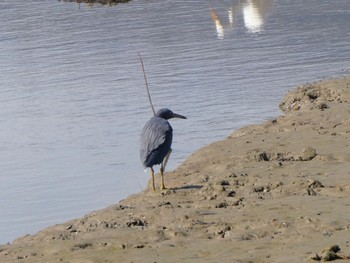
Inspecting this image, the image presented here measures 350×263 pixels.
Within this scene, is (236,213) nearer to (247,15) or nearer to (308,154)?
(308,154)

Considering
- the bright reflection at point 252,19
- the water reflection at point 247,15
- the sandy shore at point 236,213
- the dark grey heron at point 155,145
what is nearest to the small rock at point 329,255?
the sandy shore at point 236,213

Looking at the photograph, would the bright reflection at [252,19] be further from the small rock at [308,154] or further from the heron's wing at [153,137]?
the heron's wing at [153,137]

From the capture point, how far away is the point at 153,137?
9727 millimetres

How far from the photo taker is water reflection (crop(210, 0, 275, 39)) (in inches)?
885

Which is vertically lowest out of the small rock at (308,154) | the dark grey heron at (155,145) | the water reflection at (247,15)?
the water reflection at (247,15)

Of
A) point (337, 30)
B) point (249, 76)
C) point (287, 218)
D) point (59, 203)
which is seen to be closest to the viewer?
point (287, 218)

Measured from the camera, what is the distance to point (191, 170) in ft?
35.4

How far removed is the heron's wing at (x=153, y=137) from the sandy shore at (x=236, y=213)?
1.41 feet

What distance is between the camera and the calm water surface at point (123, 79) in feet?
38.0

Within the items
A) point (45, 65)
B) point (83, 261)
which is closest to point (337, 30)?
point (45, 65)

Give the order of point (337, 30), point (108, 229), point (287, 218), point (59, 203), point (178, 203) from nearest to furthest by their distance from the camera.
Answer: point (287, 218) → point (108, 229) → point (178, 203) → point (59, 203) → point (337, 30)

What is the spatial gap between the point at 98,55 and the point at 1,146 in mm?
6926

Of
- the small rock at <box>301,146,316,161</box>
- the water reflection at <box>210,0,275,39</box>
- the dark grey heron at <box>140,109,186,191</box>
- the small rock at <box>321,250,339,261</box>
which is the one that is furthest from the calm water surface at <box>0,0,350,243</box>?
the small rock at <box>321,250,339,261</box>

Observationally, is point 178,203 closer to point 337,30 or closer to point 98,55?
point 98,55
